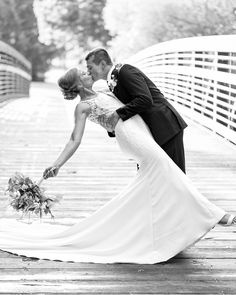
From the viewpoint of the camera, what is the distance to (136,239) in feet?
13.7

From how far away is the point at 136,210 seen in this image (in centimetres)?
420

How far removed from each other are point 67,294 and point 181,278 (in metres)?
0.66

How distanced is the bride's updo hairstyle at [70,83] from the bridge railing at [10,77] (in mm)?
11058

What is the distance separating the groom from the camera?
403 cm

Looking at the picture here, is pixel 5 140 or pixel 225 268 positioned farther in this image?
pixel 5 140

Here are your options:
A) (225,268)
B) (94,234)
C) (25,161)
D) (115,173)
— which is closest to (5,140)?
(25,161)

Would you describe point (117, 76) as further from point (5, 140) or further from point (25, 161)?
point (5, 140)

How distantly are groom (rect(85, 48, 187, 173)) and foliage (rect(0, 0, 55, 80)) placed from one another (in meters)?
36.2

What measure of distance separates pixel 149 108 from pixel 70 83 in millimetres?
495

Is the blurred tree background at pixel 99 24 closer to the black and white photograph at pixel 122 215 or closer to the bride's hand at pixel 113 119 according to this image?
the black and white photograph at pixel 122 215

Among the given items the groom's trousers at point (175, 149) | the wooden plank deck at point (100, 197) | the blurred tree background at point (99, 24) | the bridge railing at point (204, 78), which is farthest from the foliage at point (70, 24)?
the groom's trousers at point (175, 149)

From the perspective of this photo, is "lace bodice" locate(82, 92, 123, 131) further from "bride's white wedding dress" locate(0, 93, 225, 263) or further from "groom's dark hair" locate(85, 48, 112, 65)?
"groom's dark hair" locate(85, 48, 112, 65)

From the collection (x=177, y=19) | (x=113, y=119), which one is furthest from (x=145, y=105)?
(x=177, y=19)

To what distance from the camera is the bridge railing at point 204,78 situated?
9.70 metres
